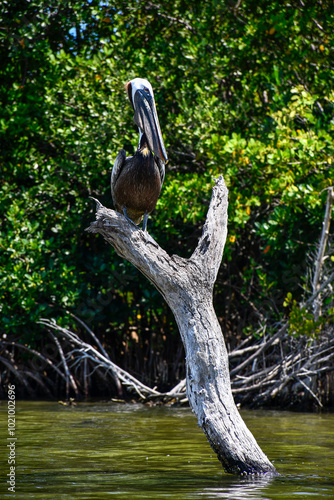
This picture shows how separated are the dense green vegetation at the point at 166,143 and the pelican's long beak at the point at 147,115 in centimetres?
257

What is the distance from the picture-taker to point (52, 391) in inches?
423

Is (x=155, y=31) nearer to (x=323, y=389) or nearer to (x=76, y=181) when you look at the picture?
(x=76, y=181)

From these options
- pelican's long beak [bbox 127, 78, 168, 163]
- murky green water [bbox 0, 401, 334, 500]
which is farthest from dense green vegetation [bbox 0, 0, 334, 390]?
pelican's long beak [bbox 127, 78, 168, 163]

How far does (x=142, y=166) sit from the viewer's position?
18.6ft

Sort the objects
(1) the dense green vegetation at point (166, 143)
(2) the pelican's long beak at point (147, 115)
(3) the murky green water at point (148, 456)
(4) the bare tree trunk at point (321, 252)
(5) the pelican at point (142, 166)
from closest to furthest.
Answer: (3) the murky green water at point (148, 456) → (2) the pelican's long beak at point (147, 115) → (5) the pelican at point (142, 166) → (4) the bare tree trunk at point (321, 252) → (1) the dense green vegetation at point (166, 143)

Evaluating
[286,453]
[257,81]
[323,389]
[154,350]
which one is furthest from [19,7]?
[286,453]

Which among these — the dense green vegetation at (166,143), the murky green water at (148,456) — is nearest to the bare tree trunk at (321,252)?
the dense green vegetation at (166,143)

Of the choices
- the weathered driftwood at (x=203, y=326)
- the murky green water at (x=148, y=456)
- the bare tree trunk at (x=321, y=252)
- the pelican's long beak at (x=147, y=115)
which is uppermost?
the pelican's long beak at (x=147, y=115)

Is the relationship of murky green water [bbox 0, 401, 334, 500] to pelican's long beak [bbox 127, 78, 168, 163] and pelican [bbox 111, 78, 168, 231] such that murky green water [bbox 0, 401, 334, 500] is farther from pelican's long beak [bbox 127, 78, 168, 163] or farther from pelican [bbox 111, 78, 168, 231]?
pelican's long beak [bbox 127, 78, 168, 163]

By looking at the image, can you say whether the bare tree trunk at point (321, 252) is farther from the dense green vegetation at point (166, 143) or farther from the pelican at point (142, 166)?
the pelican at point (142, 166)

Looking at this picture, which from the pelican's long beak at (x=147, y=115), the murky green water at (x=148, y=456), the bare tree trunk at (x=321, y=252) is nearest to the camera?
the murky green water at (x=148, y=456)

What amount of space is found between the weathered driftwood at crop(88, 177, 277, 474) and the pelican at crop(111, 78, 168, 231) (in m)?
0.95

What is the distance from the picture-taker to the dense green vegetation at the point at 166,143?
28.6 feet

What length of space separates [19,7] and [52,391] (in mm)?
6218
